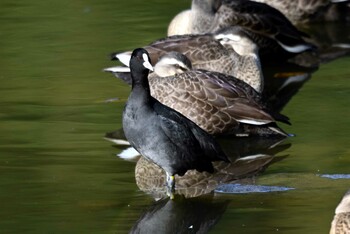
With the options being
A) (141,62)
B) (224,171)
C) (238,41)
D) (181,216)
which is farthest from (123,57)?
(181,216)

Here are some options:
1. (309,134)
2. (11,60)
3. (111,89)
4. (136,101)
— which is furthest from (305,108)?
(11,60)

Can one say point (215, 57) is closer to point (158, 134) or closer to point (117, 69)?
point (117, 69)

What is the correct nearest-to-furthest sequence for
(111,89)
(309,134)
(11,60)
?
(309,134)
(111,89)
(11,60)

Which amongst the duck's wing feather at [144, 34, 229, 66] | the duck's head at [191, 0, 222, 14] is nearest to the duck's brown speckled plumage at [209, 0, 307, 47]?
the duck's head at [191, 0, 222, 14]

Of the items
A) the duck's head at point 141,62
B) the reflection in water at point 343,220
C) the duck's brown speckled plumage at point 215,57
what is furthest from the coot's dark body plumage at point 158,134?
the duck's brown speckled plumage at point 215,57

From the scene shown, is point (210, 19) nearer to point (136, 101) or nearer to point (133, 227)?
point (136, 101)

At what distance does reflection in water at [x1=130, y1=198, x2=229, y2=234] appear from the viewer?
824 cm

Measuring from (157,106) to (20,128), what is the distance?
2153mm

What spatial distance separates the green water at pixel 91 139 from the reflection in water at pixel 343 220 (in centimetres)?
58

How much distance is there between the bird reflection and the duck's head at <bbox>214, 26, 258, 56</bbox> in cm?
202

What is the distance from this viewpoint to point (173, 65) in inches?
460

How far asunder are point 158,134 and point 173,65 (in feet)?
8.62

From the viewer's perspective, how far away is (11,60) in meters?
13.9

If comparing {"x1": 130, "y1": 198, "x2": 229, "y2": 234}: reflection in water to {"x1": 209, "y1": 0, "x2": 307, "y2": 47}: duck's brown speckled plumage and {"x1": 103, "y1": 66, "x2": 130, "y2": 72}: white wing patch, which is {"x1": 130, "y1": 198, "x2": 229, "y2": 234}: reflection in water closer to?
{"x1": 103, "y1": 66, "x2": 130, "y2": 72}: white wing patch
